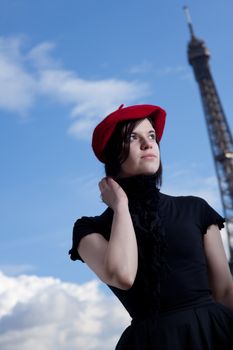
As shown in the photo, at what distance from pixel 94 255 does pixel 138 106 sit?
694 millimetres

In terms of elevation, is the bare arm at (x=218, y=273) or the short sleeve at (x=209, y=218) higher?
the short sleeve at (x=209, y=218)

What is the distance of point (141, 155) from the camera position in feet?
9.94

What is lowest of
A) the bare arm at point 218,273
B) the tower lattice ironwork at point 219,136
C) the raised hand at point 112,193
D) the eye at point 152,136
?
the bare arm at point 218,273

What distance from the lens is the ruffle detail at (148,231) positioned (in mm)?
2830

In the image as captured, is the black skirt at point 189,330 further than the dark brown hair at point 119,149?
No

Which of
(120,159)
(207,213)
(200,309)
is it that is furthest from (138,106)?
(200,309)

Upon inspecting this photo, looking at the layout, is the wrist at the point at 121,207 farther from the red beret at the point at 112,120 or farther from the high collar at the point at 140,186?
the red beret at the point at 112,120

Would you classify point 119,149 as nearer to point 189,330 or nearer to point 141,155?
point 141,155

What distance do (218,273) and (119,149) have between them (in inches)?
26.4

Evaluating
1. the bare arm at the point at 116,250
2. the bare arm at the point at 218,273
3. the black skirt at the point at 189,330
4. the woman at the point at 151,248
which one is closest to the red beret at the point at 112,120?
the woman at the point at 151,248

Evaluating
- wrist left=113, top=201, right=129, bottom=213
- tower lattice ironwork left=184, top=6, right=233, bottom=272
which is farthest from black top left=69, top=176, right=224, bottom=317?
tower lattice ironwork left=184, top=6, right=233, bottom=272

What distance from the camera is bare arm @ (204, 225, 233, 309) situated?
3.00 m

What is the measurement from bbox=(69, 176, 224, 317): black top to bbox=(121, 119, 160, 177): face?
0.04 metres

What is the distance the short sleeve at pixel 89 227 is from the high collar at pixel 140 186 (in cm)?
16
